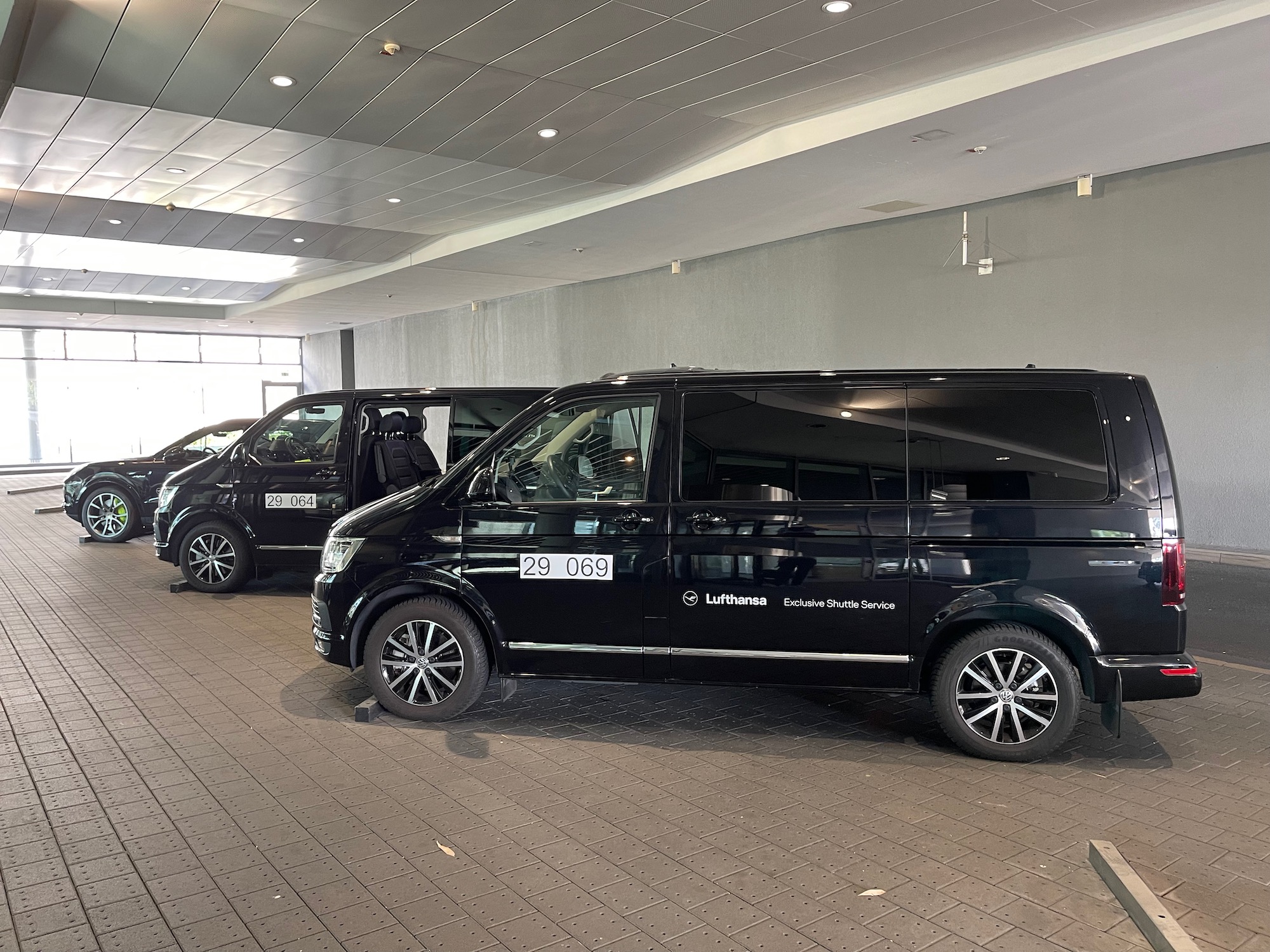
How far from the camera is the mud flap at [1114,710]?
4367 mm

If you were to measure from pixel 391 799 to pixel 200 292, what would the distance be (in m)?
21.3

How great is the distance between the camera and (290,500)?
8594 millimetres

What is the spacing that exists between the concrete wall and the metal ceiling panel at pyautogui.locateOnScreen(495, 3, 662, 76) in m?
24.2

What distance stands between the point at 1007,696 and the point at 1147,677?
622mm

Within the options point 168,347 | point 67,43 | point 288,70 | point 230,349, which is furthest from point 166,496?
point 230,349

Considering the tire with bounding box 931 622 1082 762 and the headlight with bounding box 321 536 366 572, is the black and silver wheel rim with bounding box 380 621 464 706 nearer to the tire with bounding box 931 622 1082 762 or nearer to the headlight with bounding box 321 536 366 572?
the headlight with bounding box 321 536 366 572

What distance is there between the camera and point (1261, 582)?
8672 millimetres

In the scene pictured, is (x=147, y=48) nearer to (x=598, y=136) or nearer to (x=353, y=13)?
(x=353, y=13)

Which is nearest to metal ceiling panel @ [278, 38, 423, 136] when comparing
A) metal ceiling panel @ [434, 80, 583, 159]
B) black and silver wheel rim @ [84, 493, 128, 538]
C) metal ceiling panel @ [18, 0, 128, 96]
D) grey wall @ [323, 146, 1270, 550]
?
metal ceiling panel @ [434, 80, 583, 159]

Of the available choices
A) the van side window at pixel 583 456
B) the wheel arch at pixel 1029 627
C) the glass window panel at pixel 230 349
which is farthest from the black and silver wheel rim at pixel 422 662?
the glass window panel at pixel 230 349

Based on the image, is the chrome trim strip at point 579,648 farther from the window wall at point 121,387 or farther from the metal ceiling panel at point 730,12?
the window wall at point 121,387

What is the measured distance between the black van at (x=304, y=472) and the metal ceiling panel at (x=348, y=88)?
254cm

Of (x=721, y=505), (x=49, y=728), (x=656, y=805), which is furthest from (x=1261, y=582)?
(x=49, y=728)

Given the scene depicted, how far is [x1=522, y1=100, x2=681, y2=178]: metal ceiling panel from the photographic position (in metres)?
8.73
